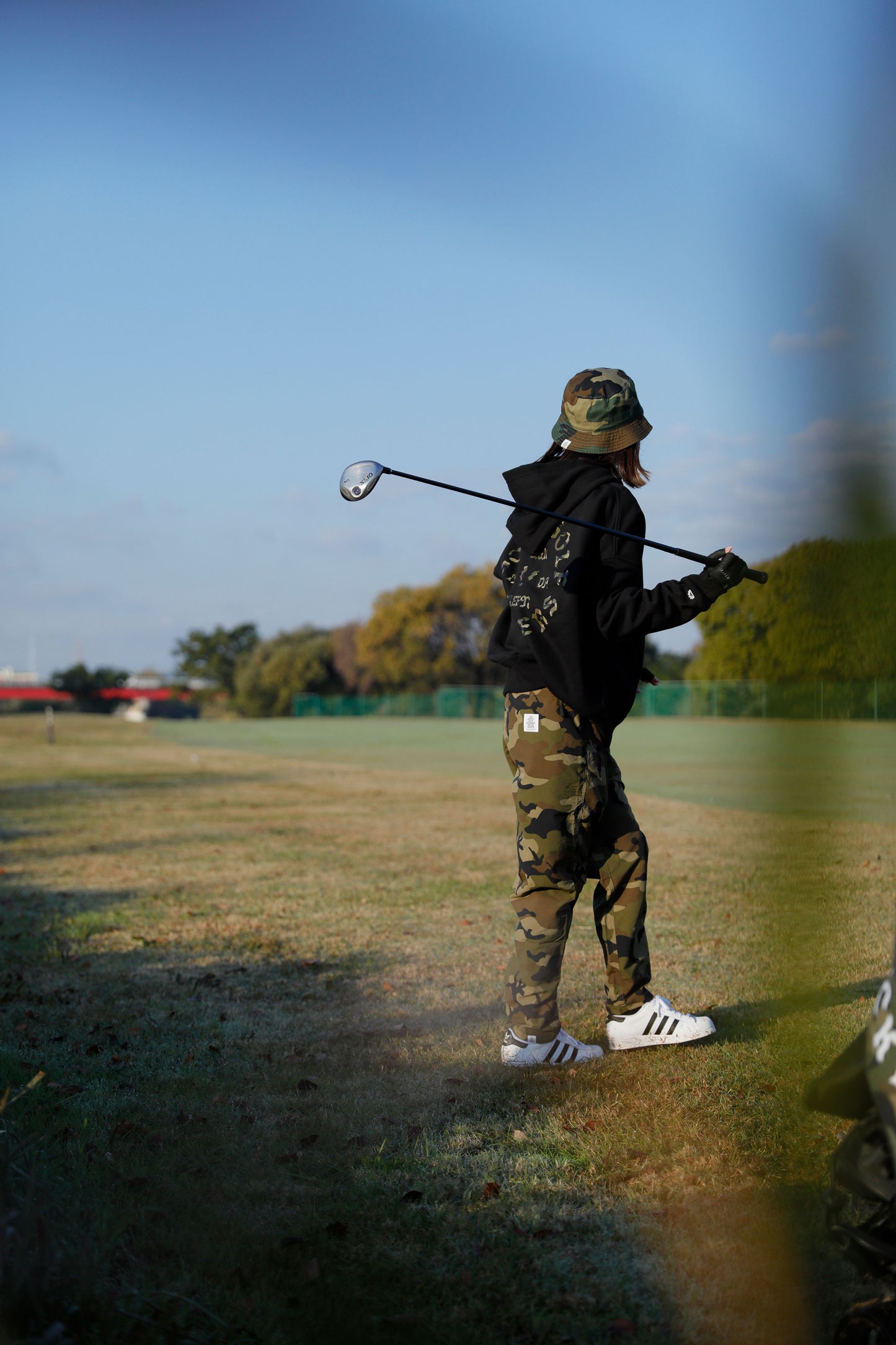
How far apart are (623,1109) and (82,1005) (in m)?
2.56

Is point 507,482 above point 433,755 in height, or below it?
above

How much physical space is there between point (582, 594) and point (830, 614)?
84.9 inches

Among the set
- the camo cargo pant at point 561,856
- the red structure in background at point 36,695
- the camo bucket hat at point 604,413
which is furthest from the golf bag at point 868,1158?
the red structure in background at point 36,695

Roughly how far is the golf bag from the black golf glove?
0.99 m

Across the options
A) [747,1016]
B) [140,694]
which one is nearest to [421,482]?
[747,1016]

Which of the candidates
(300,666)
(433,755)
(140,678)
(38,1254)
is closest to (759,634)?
(38,1254)

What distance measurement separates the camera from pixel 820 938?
1.20 m

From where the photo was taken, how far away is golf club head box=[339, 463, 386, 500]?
3.40 m

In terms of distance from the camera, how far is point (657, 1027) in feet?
12.1

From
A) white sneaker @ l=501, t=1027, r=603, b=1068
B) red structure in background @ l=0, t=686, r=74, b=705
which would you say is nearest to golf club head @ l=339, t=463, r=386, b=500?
white sneaker @ l=501, t=1027, r=603, b=1068

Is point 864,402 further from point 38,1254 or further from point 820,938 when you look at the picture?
point 38,1254

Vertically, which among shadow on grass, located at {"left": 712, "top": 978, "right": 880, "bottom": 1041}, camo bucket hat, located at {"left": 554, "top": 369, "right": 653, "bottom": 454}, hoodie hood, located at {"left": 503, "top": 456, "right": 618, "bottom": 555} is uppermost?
camo bucket hat, located at {"left": 554, "top": 369, "right": 653, "bottom": 454}

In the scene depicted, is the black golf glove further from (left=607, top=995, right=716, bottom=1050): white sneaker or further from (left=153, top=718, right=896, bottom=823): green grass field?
(left=607, top=995, right=716, bottom=1050): white sneaker

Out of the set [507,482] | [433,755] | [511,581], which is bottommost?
[433,755]
